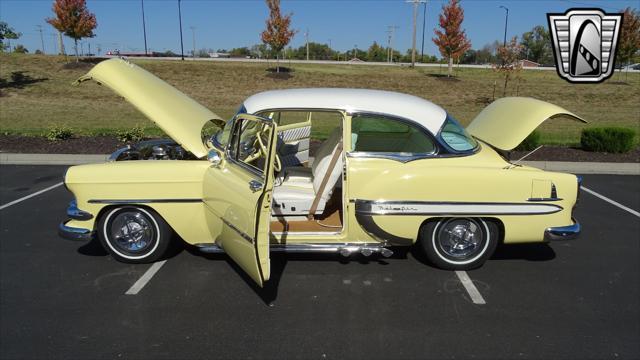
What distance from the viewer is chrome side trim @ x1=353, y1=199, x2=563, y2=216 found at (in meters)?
4.41

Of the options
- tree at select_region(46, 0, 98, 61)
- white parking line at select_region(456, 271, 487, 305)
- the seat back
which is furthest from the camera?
tree at select_region(46, 0, 98, 61)

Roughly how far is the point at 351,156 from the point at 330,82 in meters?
24.3

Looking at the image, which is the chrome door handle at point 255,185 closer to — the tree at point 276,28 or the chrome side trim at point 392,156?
the chrome side trim at point 392,156

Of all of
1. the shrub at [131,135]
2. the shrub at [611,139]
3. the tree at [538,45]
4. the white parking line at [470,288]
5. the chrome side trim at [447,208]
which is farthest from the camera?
the tree at [538,45]

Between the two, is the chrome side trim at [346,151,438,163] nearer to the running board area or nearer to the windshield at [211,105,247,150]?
the running board area

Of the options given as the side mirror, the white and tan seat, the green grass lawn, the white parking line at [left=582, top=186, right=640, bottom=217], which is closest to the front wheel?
the white and tan seat

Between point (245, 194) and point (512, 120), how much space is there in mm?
3273

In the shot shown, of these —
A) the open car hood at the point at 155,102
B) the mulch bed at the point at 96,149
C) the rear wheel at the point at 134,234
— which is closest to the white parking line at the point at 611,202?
the mulch bed at the point at 96,149

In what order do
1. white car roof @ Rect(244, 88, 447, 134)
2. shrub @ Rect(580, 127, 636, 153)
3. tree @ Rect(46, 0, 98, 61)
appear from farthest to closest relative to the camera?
1. tree @ Rect(46, 0, 98, 61)
2. shrub @ Rect(580, 127, 636, 153)
3. white car roof @ Rect(244, 88, 447, 134)

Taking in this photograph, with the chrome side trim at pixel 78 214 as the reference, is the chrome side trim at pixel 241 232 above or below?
above

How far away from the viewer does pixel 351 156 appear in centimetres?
445

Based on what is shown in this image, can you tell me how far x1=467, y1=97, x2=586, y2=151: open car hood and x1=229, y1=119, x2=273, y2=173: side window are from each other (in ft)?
8.41

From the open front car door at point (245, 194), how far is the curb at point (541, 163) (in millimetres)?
6401

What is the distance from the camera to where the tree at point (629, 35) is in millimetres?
27672
